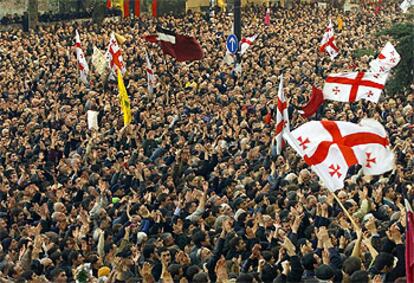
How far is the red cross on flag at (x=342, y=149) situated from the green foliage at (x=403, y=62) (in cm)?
1224

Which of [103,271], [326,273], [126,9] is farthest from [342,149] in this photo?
[126,9]

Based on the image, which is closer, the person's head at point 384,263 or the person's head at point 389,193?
the person's head at point 384,263

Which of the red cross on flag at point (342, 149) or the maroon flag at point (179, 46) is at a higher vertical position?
the red cross on flag at point (342, 149)

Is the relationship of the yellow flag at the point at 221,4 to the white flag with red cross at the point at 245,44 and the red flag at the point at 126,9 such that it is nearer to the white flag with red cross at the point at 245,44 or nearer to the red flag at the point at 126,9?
the red flag at the point at 126,9

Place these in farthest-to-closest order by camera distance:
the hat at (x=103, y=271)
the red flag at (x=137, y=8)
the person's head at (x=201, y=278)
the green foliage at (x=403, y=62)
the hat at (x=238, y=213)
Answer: the red flag at (x=137, y=8) < the green foliage at (x=403, y=62) < the hat at (x=238, y=213) < the hat at (x=103, y=271) < the person's head at (x=201, y=278)

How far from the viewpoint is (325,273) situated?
34.1ft

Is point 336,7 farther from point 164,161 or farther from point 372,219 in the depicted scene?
point 372,219

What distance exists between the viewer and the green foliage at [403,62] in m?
24.5

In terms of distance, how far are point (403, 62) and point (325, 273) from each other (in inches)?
594

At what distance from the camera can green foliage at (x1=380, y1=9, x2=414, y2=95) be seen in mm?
24484

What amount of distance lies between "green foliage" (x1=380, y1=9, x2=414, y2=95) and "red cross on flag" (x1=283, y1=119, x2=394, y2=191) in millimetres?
12238

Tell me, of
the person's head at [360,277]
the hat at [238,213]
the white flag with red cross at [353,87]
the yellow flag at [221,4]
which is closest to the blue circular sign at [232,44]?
the white flag with red cross at [353,87]

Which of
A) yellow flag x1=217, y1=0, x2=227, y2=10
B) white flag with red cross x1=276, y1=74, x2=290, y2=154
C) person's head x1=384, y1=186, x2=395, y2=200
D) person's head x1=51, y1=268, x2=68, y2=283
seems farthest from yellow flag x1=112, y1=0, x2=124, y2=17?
person's head x1=51, y1=268, x2=68, y2=283

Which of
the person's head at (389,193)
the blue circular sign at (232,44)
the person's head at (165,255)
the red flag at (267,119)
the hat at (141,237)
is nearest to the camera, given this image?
the person's head at (165,255)
